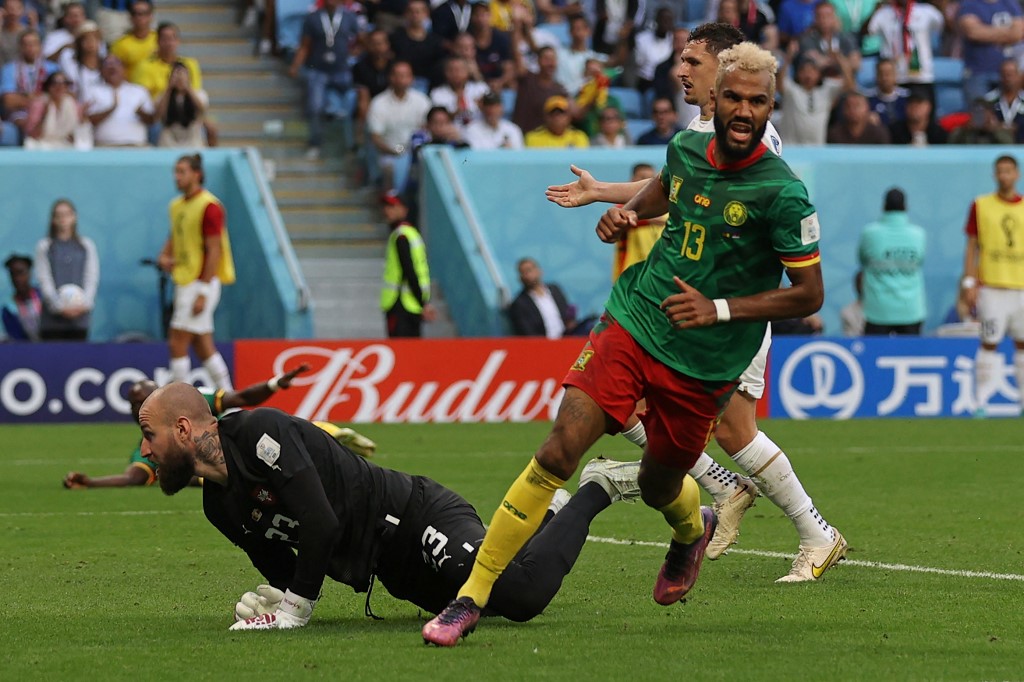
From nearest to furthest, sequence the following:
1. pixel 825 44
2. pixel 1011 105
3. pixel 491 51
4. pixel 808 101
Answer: pixel 808 101, pixel 491 51, pixel 825 44, pixel 1011 105

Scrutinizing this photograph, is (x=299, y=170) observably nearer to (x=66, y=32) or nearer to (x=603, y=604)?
(x=66, y=32)

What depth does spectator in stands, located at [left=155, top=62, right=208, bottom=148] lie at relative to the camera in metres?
19.7

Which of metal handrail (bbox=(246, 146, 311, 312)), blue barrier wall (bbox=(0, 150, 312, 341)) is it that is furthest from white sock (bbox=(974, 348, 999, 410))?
blue barrier wall (bbox=(0, 150, 312, 341))

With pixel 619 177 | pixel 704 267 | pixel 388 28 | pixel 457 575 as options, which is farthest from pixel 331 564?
pixel 388 28

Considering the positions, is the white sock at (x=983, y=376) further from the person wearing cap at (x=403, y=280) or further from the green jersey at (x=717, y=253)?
the green jersey at (x=717, y=253)

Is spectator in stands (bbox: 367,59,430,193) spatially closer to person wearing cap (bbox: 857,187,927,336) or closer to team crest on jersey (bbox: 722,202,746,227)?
person wearing cap (bbox: 857,187,927,336)

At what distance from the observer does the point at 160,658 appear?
5.80 m

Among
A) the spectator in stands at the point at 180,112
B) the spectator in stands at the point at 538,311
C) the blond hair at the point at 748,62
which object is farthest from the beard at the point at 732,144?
the spectator in stands at the point at 180,112

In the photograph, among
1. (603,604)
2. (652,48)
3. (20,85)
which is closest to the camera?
(603,604)

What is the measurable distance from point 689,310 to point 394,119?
603 inches

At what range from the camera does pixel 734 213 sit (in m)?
5.97

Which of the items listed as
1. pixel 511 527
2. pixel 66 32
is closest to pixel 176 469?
pixel 511 527

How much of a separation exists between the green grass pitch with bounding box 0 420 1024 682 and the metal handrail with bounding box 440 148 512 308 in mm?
7086

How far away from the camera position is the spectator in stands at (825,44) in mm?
21750
